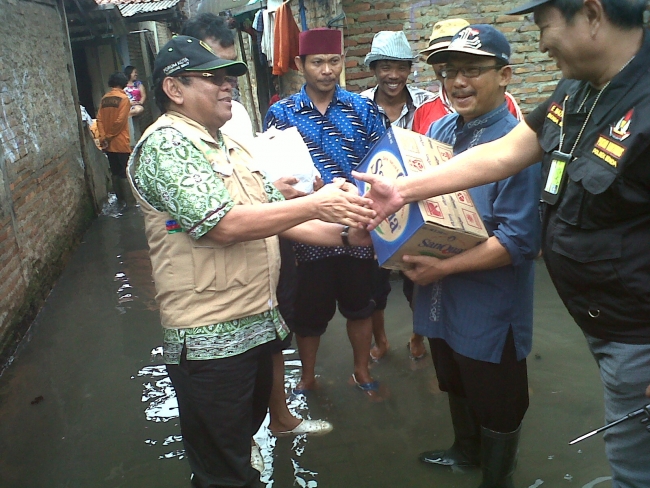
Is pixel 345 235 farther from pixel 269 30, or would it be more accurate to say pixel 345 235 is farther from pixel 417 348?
pixel 269 30

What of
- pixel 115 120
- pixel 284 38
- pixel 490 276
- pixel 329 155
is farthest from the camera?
pixel 115 120

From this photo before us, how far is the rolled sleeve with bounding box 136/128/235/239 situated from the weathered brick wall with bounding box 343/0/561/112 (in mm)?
3672

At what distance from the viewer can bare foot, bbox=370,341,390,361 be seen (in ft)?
13.4

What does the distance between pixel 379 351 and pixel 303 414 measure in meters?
0.83

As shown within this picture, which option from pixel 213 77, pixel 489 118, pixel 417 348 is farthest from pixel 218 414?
pixel 417 348

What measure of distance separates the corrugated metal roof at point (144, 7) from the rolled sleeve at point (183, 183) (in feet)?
39.0

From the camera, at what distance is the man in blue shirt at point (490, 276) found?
2248mm

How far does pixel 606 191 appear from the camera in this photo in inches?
63.2

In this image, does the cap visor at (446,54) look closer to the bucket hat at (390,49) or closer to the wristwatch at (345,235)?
the wristwatch at (345,235)

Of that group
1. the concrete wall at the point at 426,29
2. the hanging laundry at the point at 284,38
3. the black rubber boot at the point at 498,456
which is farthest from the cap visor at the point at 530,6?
the hanging laundry at the point at 284,38

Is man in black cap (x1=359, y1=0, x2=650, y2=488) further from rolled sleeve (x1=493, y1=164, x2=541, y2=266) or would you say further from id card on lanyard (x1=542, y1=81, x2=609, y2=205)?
rolled sleeve (x1=493, y1=164, x2=541, y2=266)

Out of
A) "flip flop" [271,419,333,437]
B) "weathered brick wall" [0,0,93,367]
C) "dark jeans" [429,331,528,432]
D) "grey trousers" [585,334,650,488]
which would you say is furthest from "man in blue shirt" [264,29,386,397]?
"weathered brick wall" [0,0,93,367]

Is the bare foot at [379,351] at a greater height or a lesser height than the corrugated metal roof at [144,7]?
lesser

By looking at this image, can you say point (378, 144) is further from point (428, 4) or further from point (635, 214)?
point (428, 4)
